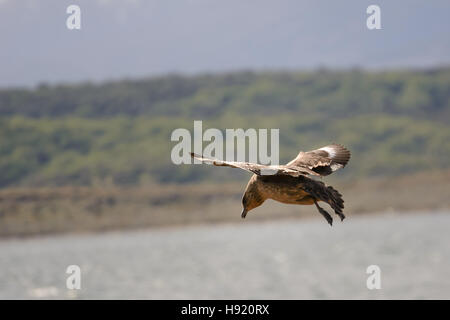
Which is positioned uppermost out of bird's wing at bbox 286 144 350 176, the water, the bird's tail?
bird's wing at bbox 286 144 350 176

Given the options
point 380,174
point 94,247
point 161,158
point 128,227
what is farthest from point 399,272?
point 161,158

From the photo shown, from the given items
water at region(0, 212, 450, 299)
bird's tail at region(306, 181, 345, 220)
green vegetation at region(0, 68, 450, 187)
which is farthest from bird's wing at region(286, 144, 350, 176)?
green vegetation at region(0, 68, 450, 187)

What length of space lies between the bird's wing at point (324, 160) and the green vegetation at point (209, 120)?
189ft

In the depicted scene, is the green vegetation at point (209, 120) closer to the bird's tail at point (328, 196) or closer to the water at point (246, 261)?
the water at point (246, 261)

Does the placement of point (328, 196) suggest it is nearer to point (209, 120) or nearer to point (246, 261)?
point (246, 261)

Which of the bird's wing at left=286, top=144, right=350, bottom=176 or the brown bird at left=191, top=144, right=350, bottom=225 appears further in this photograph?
the bird's wing at left=286, top=144, right=350, bottom=176

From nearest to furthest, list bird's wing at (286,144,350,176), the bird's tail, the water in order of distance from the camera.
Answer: the bird's tail, bird's wing at (286,144,350,176), the water

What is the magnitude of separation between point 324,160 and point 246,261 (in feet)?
121

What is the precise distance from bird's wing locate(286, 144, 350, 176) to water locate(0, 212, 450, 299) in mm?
17379

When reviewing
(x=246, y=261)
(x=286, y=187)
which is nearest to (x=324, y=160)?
(x=286, y=187)

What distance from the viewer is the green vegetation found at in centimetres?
7788

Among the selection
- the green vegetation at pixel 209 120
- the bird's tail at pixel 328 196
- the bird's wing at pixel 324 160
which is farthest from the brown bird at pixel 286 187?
the green vegetation at pixel 209 120

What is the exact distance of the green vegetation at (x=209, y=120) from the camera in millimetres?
77875

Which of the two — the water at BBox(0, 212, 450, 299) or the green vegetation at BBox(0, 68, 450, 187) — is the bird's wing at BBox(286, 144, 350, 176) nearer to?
the water at BBox(0, 212, 450, 299)
